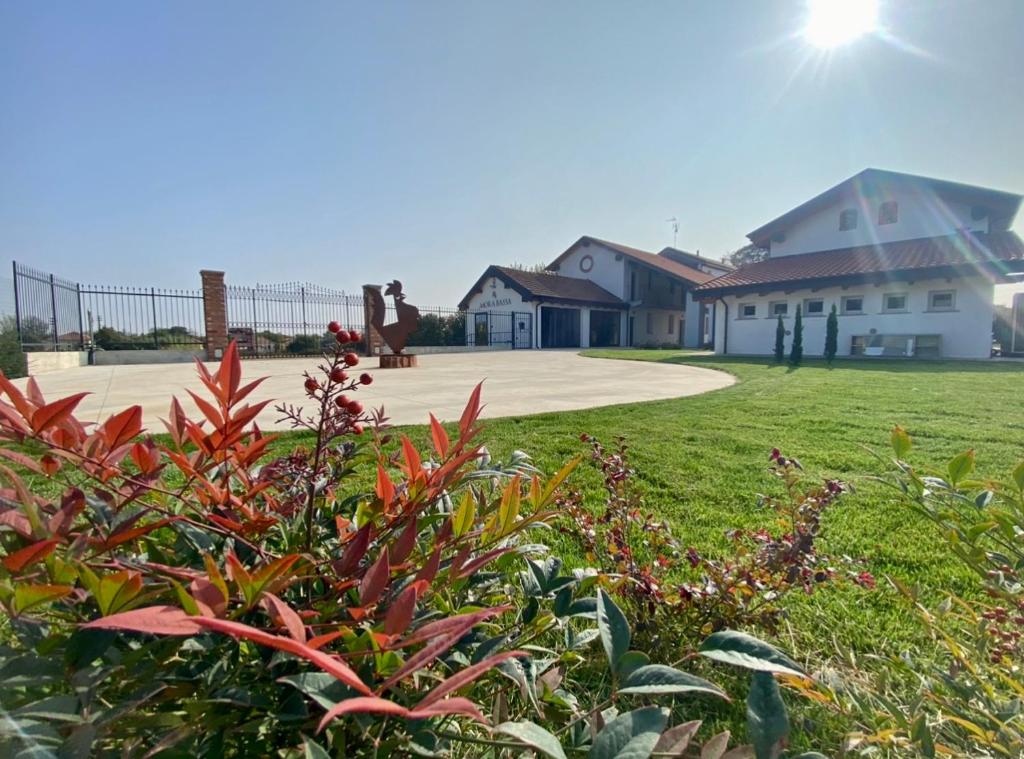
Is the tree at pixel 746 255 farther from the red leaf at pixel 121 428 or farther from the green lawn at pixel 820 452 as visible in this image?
the red leaf at pixel 121 428

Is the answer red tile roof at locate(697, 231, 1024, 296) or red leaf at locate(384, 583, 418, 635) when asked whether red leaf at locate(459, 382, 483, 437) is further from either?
red tile roof at locate(697, 231, 1024, 296)

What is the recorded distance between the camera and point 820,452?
3750 millimetres

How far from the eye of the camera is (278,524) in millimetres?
872

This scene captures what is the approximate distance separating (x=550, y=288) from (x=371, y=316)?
11.9 meters

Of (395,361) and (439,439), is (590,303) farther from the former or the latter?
(439,439)

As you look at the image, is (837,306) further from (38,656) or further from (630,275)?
(38,656)

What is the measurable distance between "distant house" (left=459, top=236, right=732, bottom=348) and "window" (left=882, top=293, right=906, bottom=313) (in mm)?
10672

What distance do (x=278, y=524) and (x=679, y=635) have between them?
1141 millimetres

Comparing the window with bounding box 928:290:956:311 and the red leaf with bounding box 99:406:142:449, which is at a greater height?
the window with bounding box 928:290:956:311

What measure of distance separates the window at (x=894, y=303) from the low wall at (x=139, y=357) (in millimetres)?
22805

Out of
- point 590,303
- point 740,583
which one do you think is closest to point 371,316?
point 590,303

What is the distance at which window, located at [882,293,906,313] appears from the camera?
16875 millimetres

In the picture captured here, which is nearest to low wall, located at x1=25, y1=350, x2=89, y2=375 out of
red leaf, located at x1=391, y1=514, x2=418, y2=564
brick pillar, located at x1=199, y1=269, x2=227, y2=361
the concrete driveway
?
brick pillar, located at x1=199, y1=269, x2=227, y2=361

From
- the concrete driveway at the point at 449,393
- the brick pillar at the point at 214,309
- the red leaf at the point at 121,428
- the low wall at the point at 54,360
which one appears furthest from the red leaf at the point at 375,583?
the brick pillar at the point at 214,309
